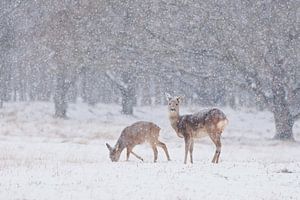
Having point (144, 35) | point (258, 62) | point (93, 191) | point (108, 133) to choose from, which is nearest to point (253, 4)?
point (258, 62)

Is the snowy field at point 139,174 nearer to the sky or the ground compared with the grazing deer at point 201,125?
nearer to the ground

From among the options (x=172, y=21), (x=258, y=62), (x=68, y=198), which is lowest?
(x=68, y=198)

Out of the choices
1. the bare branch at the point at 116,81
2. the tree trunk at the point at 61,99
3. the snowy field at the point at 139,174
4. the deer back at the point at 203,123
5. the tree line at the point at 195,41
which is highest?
the tree line at the point at 195,41

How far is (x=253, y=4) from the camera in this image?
32.6 meters

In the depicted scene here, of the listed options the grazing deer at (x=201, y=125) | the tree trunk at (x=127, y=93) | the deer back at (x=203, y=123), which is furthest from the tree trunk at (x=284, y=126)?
the deer back at (x=203, y=123)

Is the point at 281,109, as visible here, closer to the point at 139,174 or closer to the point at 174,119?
the point at 174,119

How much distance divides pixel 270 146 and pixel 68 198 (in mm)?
18942

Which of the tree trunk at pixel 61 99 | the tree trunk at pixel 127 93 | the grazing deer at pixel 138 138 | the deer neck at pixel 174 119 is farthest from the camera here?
the tree trunk at pixel 127 93

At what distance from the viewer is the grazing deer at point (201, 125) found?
1684cm

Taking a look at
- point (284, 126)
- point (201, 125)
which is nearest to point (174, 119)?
point (201, 125)

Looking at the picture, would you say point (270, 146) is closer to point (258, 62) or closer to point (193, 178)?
point (258, 62)

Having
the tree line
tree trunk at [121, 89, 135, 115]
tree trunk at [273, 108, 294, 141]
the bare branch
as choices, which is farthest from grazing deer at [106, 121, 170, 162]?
tree trunk at [121, 89, 135, 115]

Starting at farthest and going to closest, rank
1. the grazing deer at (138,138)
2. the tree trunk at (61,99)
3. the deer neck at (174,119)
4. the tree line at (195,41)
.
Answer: the tree trunk at (61,99)
the tree line at (195,41)
the grazing deer at (138,138)
the deer neck at (174,119)

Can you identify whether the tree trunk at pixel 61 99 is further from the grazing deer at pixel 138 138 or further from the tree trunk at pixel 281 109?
the grazing deer at pixel 138 138
